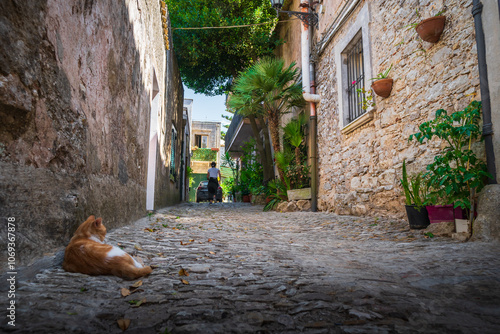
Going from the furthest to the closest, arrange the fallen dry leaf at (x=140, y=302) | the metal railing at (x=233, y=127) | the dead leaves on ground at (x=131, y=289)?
the metal railing at (x=233, y=127), the dead leaves on ground at (x=131, y=289), the fallen dry leaf at (x=140, y=302)

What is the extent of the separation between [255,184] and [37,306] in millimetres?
9922

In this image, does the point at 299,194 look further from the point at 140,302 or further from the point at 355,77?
the point at 140,302

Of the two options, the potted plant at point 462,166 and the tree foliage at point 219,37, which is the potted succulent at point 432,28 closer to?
the potted plant at point 462,166

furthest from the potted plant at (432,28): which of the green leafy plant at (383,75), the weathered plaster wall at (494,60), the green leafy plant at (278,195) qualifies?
the green leafy plant at (278,195)

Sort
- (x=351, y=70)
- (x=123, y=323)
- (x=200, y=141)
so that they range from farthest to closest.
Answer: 1. (x=200, y=141)
2. (x=351, y=70)
3. (x=123, y=323)

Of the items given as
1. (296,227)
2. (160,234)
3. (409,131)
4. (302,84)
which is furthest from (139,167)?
(302,84)

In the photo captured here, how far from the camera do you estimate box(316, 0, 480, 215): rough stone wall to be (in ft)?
10.7

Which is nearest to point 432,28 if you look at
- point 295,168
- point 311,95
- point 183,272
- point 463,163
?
point 463,163

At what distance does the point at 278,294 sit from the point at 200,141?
3142 centimetres

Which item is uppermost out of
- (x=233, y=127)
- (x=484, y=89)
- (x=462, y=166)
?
(x=233, y=127)

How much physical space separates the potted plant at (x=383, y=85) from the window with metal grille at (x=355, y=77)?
38.5 inches

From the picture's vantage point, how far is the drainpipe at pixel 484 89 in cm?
277

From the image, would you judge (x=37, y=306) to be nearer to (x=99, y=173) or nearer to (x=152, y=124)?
(x=99, y=173)

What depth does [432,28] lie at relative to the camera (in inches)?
135
